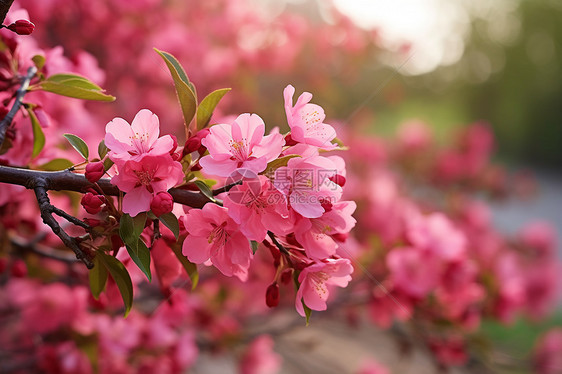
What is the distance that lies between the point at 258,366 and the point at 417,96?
1027 centimetres

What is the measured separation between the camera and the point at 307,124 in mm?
612

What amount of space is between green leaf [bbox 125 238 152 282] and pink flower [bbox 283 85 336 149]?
0.21 m

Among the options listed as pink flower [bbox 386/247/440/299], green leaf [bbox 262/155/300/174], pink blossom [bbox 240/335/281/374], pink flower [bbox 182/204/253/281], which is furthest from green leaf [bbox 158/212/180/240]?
pink blossom [bbox 240/335/281/374]

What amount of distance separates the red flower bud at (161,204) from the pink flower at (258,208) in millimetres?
61

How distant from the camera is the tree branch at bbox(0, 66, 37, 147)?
2.32 ft

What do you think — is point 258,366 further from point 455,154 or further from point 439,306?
point 455,154

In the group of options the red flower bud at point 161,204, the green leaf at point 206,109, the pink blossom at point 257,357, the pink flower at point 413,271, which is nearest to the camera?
the red flower bud at point 161,204

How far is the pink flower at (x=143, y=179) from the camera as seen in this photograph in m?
0.58

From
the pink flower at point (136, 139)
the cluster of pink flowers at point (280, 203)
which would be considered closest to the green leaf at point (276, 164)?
the cluster of pink flowers at point (280, 203)

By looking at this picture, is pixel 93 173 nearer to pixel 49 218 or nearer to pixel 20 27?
pixel 49 218

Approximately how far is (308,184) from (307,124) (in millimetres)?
82

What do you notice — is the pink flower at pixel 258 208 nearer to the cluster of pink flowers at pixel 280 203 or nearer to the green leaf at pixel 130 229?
the cluster of pink flowers at pixel 280 203

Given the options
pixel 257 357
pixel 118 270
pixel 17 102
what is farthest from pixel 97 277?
pixel 257 357

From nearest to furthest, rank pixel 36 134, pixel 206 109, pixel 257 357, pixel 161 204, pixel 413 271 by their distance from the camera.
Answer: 1. pixel 161 204
2. pixel 206 109
3. pixel 36 134
4. pixel 413 271
5. pixel 257 357
